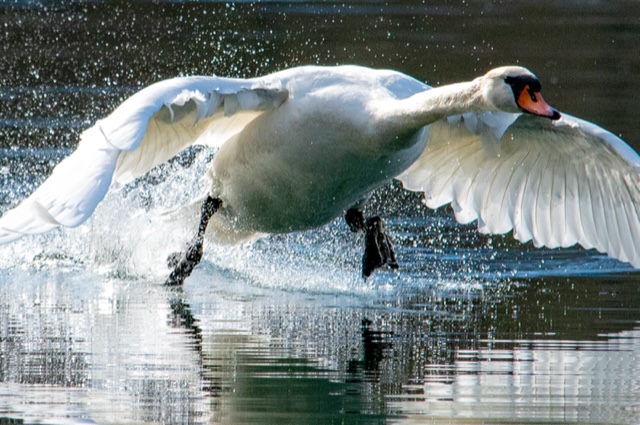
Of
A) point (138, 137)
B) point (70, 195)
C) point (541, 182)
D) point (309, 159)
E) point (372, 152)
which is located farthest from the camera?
point (541, 182)

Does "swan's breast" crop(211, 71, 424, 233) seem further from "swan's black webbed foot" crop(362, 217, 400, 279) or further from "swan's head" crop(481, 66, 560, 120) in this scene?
"swan's head" crop(481, 66, 560, 120)

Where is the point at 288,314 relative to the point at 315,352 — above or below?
above

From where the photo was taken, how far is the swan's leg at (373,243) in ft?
31.0

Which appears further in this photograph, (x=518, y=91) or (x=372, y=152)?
(x=372, y=152)

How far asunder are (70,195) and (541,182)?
4.38m

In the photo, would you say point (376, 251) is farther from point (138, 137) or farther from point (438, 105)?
point (138, 137)

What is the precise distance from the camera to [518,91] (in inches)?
293

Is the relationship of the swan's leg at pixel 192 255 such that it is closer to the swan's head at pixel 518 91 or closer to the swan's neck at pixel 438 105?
the swan's neck at pixel 438 105

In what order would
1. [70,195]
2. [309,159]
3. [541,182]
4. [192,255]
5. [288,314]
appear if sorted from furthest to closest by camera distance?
1. [541,182]
2. [192,255]
3. [309,159]
4. [288,314]
5. [70,195]

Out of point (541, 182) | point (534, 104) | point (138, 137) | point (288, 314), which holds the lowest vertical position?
point (288, 314)

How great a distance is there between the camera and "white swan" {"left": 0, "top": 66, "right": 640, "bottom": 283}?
299 inches

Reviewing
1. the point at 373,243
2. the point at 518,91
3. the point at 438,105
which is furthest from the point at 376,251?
the point at 518,91

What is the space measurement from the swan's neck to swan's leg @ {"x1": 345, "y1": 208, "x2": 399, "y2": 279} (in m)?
1.76

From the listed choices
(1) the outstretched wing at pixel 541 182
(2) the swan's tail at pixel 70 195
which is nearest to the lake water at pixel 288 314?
(1) the outstretched wing at pixel 541 182
